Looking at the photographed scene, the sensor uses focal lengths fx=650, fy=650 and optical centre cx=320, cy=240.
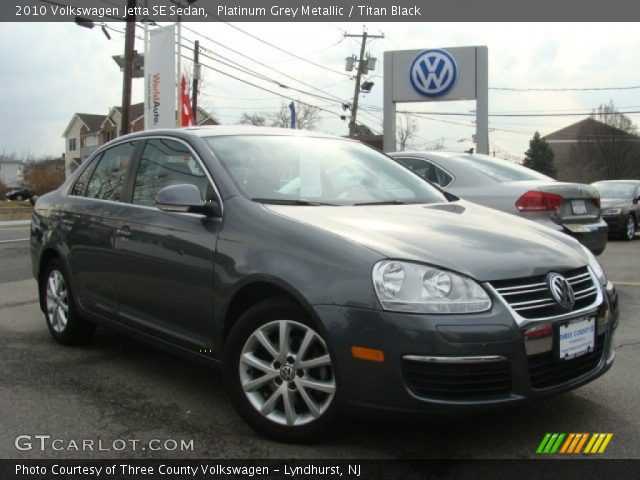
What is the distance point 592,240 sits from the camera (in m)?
6.52

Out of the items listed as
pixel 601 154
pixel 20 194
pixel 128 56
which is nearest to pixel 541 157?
pixel 601 154

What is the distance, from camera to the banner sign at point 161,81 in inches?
729

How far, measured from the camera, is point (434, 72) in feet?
56.9

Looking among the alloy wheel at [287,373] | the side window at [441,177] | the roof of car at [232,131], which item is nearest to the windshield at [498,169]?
the side window at [441,177]

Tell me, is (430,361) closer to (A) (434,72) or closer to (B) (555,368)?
(B) (555,368)

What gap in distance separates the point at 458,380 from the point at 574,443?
81 centimetres

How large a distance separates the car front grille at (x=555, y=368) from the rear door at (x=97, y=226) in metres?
2.67

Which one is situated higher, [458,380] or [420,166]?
[420,166]

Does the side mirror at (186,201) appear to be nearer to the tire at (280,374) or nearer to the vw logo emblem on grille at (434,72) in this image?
the tire at (280,374)

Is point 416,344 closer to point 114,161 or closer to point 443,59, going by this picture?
point 114,161

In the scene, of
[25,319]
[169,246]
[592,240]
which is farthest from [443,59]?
[169,246]

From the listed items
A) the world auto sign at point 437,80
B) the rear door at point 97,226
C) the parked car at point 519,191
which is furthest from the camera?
the world auto sign at point 437,80

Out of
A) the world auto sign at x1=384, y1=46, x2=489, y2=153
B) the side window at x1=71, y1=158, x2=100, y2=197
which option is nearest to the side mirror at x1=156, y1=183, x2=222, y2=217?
the side window at x1=71, y1=158, x2=100, y2=197

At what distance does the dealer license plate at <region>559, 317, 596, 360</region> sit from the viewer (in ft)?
9.58
